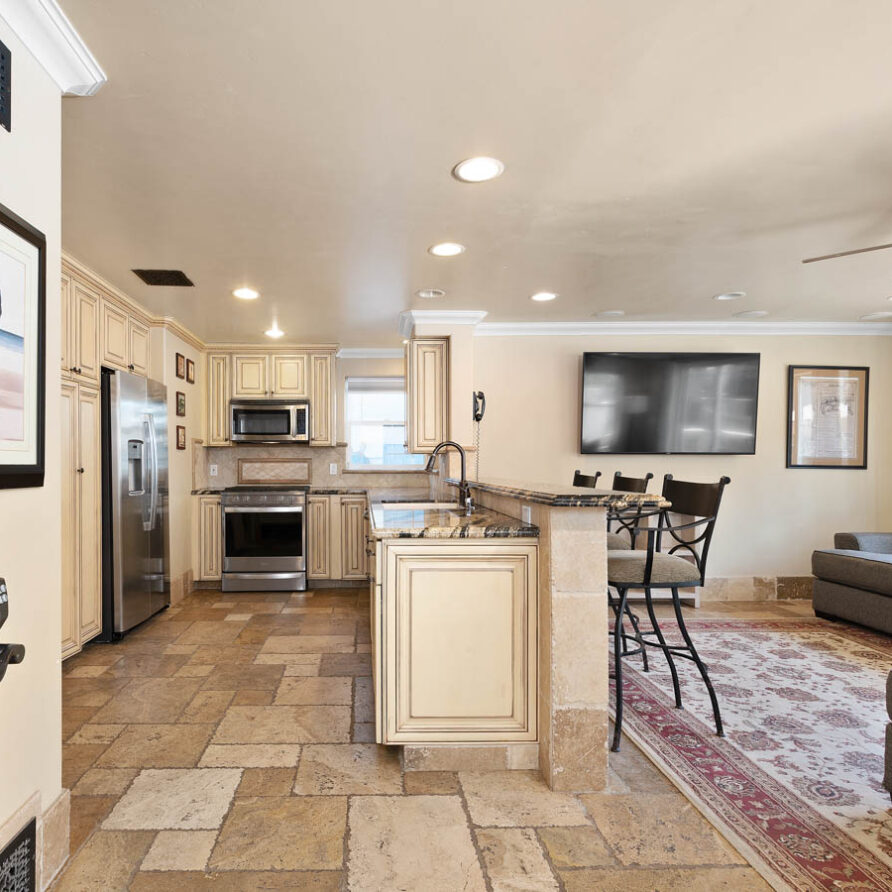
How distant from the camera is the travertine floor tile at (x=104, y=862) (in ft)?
5.27

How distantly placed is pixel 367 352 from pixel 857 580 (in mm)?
4479

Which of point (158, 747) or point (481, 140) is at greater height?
point (481, 140)

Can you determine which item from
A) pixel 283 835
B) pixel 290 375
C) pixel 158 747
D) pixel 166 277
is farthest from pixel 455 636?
pixel 290 375

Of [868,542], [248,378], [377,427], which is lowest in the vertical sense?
[868,542]

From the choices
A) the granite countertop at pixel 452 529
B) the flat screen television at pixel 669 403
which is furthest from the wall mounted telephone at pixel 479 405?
the granite countertop at pixel 452 529

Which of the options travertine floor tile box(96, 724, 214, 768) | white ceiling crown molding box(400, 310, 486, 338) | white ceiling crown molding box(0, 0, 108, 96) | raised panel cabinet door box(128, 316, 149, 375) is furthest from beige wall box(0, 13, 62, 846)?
white ceiling crown molding box(400, 310, 486, 338)

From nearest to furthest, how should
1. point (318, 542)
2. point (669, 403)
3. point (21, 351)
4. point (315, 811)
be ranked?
point (21, 351) → point (315, 811) → point (669, 403) → point (318, 542)

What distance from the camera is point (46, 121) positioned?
159cm

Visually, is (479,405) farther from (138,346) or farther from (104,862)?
(104,862)

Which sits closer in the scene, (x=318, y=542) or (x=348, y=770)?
(x=348, y=770)

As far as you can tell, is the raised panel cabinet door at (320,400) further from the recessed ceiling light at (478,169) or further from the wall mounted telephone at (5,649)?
the wall mounted telephone at (5,649)

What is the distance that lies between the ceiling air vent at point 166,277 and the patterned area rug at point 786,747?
11.1 feet

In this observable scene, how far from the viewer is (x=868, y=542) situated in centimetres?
450

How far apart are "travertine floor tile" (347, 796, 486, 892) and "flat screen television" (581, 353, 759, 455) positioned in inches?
137
